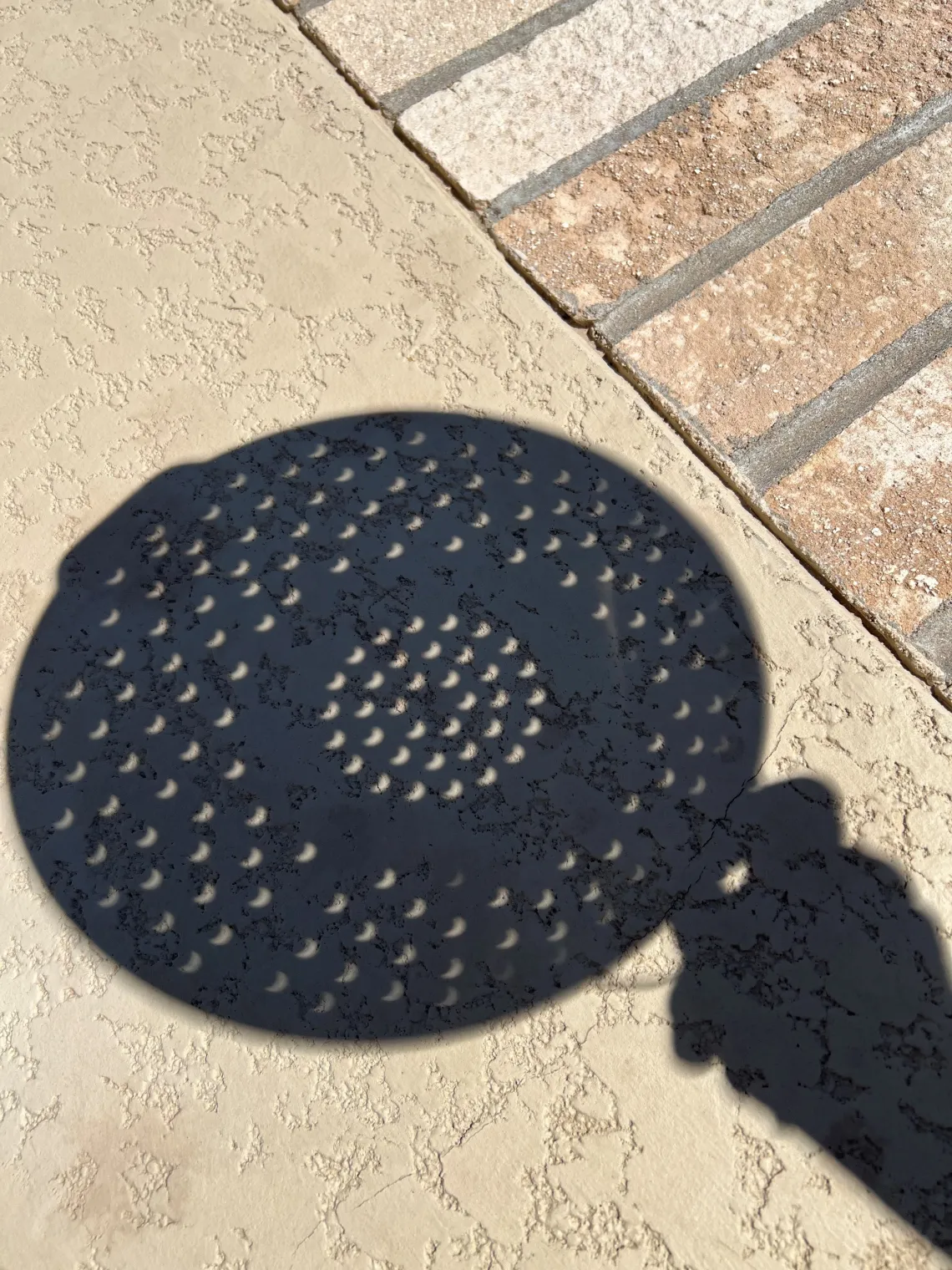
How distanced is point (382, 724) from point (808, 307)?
118 centimetres

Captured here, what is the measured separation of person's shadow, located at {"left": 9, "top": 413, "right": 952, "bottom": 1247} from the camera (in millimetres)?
1543

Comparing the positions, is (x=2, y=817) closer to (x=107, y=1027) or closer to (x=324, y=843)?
(x=107, y=1027)

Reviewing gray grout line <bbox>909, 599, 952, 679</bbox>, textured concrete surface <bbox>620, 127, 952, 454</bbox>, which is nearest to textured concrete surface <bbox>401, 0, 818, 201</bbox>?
textured concrete surface <bbox>620, 127, 952, 454</bbox>

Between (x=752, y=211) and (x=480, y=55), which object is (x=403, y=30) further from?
(x=752, y=211)

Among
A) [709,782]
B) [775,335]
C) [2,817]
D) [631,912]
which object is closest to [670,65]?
[775,335]

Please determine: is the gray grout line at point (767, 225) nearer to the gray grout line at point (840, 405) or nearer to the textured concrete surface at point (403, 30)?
the gray grout line at point (840, 405)

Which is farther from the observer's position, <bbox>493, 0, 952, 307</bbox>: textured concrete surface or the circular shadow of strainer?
<bbox>493, 0, 952, 307</bbox>: textured concrete surface

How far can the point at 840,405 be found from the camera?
1962mm

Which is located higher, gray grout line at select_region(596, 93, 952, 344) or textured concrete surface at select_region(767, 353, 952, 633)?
gray grout line at select_region(596, 93, 952, 344)

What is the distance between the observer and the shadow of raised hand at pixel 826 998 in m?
1.45

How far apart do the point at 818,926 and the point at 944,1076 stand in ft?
0.84

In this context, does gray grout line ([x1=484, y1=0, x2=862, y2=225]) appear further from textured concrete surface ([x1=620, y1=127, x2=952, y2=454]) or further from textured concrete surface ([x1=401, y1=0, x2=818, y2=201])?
textured concrete surface ([x1=620, y1=127, x2=952, y2=454])

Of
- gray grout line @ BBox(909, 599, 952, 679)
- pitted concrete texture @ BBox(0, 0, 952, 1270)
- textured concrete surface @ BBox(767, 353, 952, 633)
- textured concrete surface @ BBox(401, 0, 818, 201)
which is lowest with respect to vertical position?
pitted concrete texture @ BBox(0, 0, 952, 1270)

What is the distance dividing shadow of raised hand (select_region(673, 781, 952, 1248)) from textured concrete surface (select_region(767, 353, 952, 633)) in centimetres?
41
